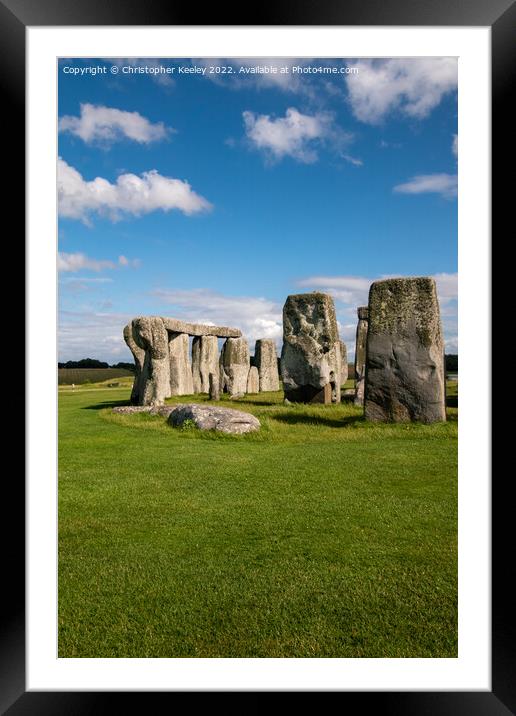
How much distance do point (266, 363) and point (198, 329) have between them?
3.90m

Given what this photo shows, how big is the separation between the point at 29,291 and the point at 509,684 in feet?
10.5

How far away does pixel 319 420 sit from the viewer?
891cm

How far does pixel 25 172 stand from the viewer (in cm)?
249

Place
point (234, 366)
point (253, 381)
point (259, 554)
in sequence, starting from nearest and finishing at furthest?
1. point (259, 554)
2. point (234, 366)
3. point (253, 381)

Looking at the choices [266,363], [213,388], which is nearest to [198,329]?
[266,363]

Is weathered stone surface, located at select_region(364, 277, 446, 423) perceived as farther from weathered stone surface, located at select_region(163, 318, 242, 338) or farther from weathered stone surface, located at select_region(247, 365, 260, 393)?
weathered stone surface, located at select_region(247, 365, 260, 393)

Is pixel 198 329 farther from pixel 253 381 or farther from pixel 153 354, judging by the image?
pixel 153 354

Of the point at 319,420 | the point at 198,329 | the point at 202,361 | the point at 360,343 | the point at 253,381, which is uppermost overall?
the point at 198,329

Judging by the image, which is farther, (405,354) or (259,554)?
(405,354)

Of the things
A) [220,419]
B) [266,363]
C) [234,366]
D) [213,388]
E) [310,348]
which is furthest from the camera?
[266,363]

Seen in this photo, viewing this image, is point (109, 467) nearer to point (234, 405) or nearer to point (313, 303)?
point (234, 405)

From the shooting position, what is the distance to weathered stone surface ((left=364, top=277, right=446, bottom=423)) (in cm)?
759

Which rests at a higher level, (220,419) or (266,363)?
(266,363)
